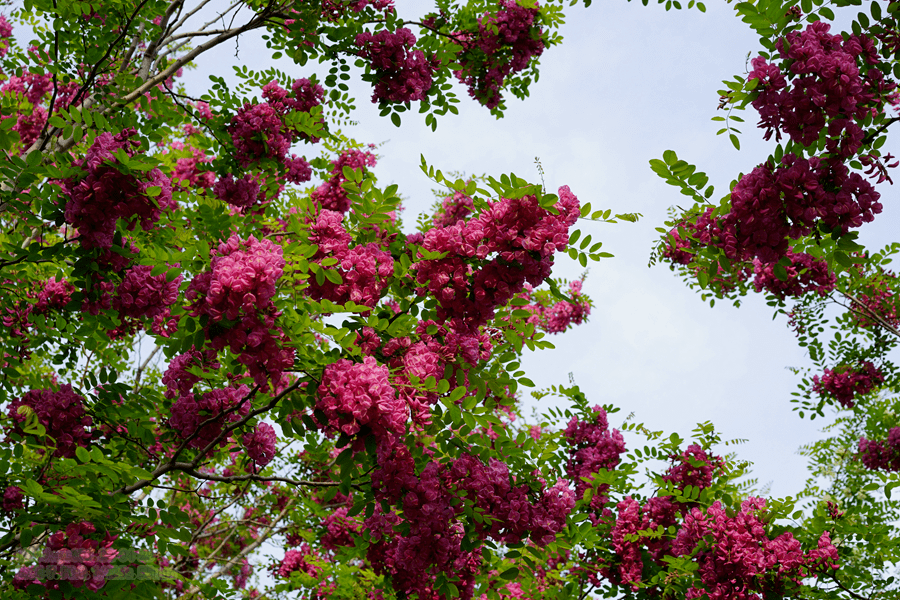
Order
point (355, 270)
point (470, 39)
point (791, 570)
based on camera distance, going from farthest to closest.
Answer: point (470, 39)
point (791, 570)
point (355, 270)

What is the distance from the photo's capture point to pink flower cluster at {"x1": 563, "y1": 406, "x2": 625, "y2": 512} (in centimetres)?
646

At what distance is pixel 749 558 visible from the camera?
4.29 metres

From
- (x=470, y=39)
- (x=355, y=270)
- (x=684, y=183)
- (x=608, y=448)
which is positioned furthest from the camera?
(x=470, y=39)

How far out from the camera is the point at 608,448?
6.53 metres

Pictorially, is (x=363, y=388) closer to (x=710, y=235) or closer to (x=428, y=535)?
(x=428, y=535)

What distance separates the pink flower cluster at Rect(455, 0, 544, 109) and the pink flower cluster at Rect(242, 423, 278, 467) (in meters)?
5.31

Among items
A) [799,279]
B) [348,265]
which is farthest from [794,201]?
[799,279]

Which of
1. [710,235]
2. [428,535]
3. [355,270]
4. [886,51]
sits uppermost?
[886,51]

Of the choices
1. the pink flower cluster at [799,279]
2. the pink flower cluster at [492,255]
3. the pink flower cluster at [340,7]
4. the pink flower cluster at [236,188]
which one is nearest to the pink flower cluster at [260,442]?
the pink flower cluster at [492,255]

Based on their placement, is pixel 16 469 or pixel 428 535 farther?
pixel 16 469

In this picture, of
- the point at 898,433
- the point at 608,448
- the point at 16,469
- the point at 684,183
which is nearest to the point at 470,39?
the point at 684,183

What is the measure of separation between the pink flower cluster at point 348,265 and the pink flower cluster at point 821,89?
2.31 m

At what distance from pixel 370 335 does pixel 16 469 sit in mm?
2701

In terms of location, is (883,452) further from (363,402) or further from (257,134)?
(257,134)
